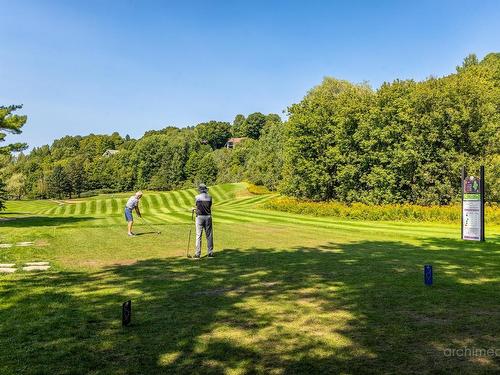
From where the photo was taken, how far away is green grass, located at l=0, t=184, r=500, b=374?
530cm

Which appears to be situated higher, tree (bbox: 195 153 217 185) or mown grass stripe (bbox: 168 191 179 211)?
tree (bbox: 195 153 217 185)

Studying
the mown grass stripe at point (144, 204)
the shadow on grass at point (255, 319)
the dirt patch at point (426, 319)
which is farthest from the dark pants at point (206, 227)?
the mown grass stripe at point (144, 204)

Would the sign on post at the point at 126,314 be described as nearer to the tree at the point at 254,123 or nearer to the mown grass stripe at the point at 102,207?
the mown grass stripe at the point at 102,207

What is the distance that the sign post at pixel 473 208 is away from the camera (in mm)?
17234

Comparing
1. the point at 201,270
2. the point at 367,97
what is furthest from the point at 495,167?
the point at 201,270

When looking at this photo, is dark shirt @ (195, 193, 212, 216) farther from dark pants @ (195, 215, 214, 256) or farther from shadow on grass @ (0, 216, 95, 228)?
shadow on grass @ (0, 216, 95, 228)

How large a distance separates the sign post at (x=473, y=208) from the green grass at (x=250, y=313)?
10.4 feet

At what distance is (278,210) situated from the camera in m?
44.0

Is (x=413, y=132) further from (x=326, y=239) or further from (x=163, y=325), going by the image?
(x=163, y=325)

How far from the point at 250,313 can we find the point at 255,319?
369mm

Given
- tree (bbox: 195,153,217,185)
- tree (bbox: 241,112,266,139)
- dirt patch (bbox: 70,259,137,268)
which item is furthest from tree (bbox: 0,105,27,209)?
tree (bbox: 241,112,266,139)

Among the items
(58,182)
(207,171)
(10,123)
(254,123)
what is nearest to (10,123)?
(10,123)

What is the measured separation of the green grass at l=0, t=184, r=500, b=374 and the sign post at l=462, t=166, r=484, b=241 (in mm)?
3171

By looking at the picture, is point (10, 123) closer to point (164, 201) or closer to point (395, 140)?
point (395, 140)
